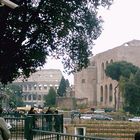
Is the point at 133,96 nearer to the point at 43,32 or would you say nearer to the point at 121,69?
the point at 121,69

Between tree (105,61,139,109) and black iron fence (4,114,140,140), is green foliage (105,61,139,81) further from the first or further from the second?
black iron fence (4,114,140,140)

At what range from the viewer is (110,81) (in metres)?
93.4

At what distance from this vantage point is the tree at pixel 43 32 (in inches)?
749

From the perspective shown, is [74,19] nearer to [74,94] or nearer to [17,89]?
[74,94]

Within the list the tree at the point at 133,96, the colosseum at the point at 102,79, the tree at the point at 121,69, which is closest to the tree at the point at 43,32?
the tree at the point at 133,96

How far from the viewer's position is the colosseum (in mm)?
88938

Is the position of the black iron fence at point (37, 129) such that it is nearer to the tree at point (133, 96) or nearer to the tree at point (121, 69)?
the tree at point (133, 96)

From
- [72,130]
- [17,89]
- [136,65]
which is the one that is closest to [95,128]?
[72,130]

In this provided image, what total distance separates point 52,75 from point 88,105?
40.2 meters

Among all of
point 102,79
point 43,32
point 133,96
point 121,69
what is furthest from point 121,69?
point 43,32

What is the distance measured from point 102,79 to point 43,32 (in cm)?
7920

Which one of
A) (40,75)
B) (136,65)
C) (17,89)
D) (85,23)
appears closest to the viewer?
(85,23)

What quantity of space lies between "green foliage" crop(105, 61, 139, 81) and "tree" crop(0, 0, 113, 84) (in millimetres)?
56146

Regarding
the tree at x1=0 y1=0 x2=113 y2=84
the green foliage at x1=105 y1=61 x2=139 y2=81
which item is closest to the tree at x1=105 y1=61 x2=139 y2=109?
the green foliage at x1=105 y1=61 x2=139 y2=81
